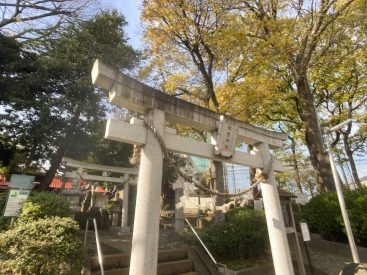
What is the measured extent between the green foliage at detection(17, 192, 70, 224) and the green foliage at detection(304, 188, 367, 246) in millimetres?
10548

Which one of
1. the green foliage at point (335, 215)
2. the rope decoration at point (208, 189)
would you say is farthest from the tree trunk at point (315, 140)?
the rope decoration at point (208, 189)

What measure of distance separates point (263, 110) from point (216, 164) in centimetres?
795

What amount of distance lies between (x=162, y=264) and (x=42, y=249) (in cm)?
287

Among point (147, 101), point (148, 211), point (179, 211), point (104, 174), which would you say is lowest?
point (148, 211)

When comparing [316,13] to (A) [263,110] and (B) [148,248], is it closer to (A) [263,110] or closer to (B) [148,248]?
(A) [263,110]

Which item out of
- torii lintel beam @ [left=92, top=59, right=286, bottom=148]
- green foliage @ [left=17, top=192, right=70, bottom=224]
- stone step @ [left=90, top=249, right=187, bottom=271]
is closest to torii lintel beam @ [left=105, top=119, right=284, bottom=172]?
torii lintel beam @ [left=92, top=59, right=286, bottom=148]

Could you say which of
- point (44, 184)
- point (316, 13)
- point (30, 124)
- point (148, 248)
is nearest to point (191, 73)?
point (316, 13)

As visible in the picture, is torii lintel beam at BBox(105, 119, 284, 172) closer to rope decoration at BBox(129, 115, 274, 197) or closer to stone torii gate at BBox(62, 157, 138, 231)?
rope decoration at BBox(129, 115, 274, 197)

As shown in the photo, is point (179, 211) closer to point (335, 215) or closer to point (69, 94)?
point (335, 215)

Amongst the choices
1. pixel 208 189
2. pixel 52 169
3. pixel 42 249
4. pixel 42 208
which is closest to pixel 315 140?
pixel 208 189

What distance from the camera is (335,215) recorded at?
10656 mm

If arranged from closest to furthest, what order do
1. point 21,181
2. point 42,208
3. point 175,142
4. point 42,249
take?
point 175,142
point 42,249
point 42,208
point 21,181

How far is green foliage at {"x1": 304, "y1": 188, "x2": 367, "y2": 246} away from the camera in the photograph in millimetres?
9727

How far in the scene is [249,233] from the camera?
8.95 meters
